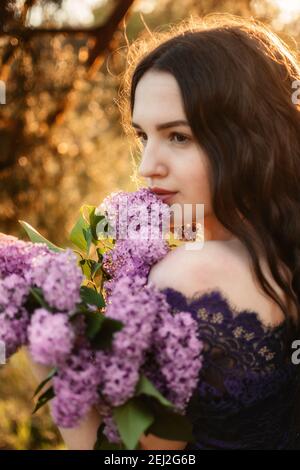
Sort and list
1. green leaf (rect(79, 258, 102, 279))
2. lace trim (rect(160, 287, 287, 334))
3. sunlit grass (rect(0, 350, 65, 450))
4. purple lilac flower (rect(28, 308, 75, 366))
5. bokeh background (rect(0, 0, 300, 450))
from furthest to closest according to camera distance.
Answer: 1. sunlit grass (rect(0, 350, 65, 450))
2. bokeh background (rect(0, 0, 300, 450))
3. green leaf (rect(79, 258, 102, 279))
4. lace trim (rect(160, 287, 287, 334))
5. purple lilac flower (rect(28, 308, 75, 366))

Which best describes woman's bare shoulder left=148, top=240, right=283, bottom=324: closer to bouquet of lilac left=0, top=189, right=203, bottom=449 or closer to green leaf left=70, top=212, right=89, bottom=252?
bouquet of lilac left=0, top=189, right=203, bottom=449

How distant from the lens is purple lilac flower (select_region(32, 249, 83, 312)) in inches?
46.1

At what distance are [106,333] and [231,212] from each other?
53 centimetres

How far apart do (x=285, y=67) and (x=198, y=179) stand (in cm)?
43

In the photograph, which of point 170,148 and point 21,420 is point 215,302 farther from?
point 21,420

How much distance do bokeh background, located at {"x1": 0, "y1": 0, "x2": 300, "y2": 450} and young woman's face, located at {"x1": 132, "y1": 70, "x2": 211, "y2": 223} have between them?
49.6 inches

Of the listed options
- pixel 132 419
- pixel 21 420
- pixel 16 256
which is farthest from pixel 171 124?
pixel 21 420

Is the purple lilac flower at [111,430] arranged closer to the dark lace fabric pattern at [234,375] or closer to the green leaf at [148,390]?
the green leaf at [148,390]

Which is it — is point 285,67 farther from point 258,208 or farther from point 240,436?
point 240,436

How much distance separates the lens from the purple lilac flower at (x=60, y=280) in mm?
1171

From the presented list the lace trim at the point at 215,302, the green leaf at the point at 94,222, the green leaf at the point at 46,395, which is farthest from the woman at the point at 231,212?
the green leaf at the point at 94,222

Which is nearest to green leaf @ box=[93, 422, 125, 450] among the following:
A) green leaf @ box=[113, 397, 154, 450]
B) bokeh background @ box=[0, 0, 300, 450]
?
green leaf @ box=[113, 397, 154, 450]

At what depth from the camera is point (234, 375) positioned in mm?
1434

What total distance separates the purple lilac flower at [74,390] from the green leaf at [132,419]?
5 centimetres
